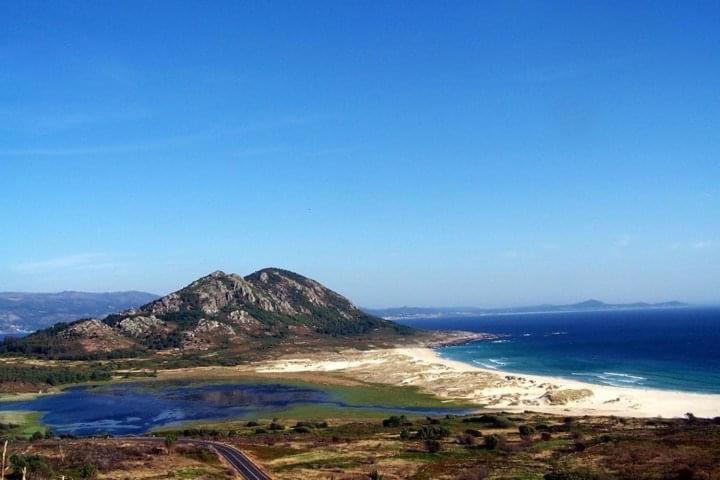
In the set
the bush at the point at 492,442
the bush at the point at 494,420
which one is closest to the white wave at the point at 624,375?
the bush at the point at 494,420

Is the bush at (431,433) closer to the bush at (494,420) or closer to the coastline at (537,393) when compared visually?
the bush at (494,420)

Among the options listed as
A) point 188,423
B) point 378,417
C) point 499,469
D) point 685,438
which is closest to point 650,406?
point 685,438

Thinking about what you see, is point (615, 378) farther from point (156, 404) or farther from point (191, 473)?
point (191, 473)

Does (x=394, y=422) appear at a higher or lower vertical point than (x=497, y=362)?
higher

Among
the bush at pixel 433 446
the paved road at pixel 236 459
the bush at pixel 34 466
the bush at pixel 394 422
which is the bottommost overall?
the bush at pixel 394 422

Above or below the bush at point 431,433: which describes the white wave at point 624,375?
below

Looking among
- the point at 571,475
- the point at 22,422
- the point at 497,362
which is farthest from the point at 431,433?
the point at 497,362

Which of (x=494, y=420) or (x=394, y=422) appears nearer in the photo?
(x=494, y=420)
